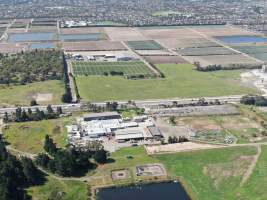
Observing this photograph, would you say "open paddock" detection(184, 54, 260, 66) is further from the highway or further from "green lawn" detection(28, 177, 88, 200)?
"green lawn" detection(28, 177, 88, 200)

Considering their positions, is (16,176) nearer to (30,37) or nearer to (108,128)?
(108,128)

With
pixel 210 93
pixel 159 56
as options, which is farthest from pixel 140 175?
pixel 159 56

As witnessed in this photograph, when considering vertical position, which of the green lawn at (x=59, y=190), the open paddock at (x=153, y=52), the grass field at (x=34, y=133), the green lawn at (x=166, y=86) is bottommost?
the green lawn at (x=59, y=190)

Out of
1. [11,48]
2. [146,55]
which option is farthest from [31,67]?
[146,55]

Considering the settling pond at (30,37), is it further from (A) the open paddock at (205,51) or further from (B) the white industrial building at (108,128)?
(B) the white industrial building at (108,128)

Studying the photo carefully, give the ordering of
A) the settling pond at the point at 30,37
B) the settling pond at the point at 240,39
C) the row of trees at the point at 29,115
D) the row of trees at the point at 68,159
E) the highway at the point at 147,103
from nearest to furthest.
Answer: the row of trees at the point at 68,159 < the row of trees at the point at 29,115 < the highway at the point at 147,103 < the settling pond at the point at 240,39 < the settling pond at the point at 30,37

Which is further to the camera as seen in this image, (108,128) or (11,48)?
(11,48)

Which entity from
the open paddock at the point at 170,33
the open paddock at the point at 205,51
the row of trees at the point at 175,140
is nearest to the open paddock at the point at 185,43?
the open paddock at the point at 205,51
